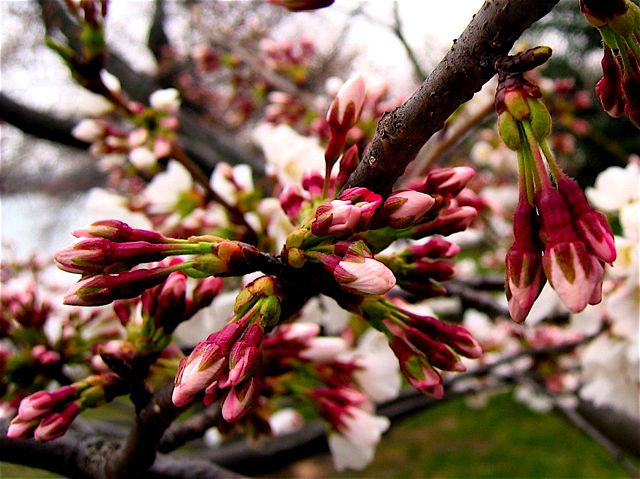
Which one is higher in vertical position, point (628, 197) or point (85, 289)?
point (85, 289)

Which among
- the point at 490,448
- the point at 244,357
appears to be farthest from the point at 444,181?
the point at 490,448

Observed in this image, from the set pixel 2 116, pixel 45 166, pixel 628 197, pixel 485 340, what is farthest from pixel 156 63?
pixel 45 166

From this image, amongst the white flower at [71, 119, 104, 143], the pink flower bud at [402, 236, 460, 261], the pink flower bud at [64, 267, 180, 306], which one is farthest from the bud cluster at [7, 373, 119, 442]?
the white flower at [71, 119, 104, 143]

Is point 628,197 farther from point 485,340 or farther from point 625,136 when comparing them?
point 625,136

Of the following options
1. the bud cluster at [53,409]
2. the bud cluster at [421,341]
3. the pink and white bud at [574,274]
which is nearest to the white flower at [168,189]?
the bud cluster at [53,409]

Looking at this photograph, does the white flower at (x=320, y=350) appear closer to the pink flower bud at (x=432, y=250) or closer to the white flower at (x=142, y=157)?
the pink flower bud at (x=432, y=250)

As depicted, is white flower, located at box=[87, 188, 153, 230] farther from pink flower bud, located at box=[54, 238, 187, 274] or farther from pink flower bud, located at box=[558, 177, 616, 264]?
pink flower bud, located at box=[558, 177, 616, 264]
